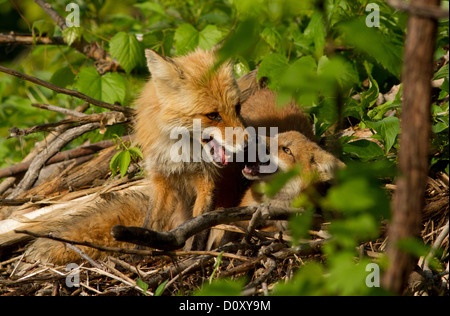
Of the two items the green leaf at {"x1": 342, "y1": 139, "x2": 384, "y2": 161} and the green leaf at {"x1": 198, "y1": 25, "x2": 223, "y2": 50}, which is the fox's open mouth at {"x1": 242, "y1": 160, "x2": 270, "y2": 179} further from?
the green leaf at {"x1": 198, "y1": 25, "x2": 223, "y2": 50}

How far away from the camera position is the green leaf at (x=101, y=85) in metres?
4.42

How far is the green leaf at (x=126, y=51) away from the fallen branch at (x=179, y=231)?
2263 mm

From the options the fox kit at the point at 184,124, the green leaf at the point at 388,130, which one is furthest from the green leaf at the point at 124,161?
the green leaf at the point at 388,130

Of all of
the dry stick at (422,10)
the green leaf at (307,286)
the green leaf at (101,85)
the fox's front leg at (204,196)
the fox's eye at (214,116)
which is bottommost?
the green leaf at (307,286)

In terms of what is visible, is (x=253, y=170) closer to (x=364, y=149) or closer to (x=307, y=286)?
(x=364, y=149)

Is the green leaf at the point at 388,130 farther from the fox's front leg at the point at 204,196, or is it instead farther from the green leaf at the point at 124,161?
the green leaf at the point at 124,161

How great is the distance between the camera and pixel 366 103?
3650 mm

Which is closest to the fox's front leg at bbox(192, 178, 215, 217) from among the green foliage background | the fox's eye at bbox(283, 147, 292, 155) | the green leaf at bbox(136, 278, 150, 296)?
the fox's eye at bbox(283, 147, 292, 155)

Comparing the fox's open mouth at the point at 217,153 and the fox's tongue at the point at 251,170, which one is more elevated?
the fox's open mouth at the point at 217,153

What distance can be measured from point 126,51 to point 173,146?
137 centimetres

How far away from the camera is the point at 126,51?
447cm

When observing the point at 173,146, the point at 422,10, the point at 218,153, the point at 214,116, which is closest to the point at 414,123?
the point at 422,10

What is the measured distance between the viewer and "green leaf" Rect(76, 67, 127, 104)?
4.42 meters
